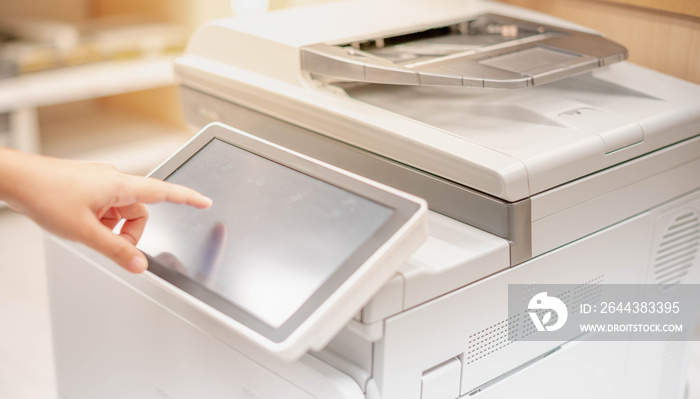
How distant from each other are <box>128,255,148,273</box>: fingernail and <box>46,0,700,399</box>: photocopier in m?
0.03

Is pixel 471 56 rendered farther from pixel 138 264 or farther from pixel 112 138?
pixel 112 138

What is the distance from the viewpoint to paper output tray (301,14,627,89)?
0.81m

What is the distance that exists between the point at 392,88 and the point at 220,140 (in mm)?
300

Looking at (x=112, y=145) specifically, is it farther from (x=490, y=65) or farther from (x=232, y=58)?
(x=490, y=65)

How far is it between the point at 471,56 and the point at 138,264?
0.48m

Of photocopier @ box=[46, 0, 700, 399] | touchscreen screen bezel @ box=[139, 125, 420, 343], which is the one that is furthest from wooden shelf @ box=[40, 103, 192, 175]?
touchscreen screen bezel @ box=[139, 125, 420, 343]

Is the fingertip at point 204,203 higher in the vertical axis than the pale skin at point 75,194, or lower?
lower

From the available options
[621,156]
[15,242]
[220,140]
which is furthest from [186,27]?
[621,156]

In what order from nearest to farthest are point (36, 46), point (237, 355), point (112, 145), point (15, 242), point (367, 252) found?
point (367, 252) → point (237, 355) → point (15, 242) → point (36, 46) → point (112, 145)

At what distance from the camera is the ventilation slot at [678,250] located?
94 centimetres

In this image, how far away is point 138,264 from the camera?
2.13 ft

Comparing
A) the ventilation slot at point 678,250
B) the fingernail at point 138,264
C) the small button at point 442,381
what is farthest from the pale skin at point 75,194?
the ventilation slot at point 678,250

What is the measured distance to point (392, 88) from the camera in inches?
39.6

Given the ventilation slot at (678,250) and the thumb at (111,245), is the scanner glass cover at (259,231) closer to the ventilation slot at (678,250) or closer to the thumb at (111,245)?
the thumb at (111,245)
